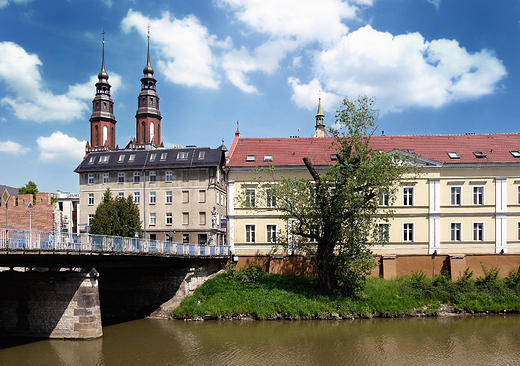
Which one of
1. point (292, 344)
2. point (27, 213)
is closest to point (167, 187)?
point (27, 213)

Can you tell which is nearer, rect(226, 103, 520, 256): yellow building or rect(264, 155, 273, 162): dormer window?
rect(226, 103, 520, 256): yellow building

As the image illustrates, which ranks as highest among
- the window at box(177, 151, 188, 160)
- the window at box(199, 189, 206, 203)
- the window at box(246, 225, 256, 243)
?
the window at box(177, 151, 188, 160)

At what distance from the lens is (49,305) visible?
975 inches

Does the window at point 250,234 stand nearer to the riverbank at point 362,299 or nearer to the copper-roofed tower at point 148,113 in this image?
the riverbank at point 362,299

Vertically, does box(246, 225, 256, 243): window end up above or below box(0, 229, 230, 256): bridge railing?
below

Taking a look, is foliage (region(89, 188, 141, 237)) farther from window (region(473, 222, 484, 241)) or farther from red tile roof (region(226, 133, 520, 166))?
window (region(473, 222, 484, 241))

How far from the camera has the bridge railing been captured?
19.0 metres

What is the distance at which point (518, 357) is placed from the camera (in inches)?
851

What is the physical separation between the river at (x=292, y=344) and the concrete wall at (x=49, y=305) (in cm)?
80

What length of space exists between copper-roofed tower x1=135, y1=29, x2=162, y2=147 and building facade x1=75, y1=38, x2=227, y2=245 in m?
36.2

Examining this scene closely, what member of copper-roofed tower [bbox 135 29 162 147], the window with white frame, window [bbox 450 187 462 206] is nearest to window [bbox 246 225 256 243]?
the window with white frame

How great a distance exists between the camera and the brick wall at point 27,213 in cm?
5125

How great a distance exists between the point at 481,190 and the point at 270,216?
57.5 ft

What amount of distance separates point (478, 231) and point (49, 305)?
1272 inches
